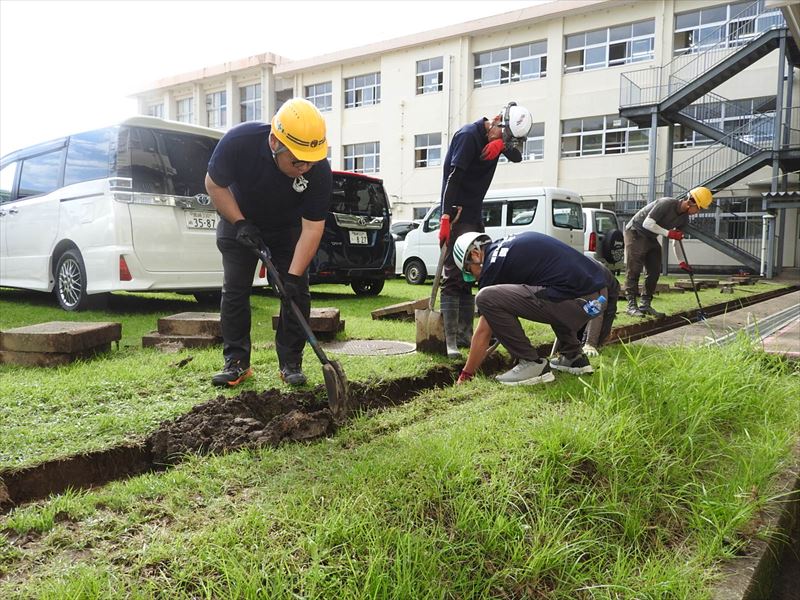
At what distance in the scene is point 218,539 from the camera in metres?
1.72

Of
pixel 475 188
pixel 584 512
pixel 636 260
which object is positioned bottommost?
pixel 584 512

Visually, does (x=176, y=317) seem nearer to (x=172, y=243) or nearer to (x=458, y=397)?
(x=172, y=243)

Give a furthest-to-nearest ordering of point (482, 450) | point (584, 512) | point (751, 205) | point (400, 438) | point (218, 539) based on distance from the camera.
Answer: point (751, 205) → point (400, 438) → point (482, 450) → point (584, 512) → point (218, 539)

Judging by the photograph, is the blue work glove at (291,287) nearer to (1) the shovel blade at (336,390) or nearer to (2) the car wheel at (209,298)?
(1) the shovel blade at (336,390)

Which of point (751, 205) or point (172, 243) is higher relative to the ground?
point (751, 205)

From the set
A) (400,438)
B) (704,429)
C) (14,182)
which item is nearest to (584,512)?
(400,438)

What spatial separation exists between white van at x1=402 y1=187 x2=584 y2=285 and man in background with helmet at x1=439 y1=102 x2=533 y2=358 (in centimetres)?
717

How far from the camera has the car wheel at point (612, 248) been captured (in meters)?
14.1

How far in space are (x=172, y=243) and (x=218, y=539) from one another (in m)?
5.21

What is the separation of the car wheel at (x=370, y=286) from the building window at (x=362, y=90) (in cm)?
1948

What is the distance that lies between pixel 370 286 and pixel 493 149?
19.3ft

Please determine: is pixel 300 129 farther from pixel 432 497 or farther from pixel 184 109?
pixel 184 109

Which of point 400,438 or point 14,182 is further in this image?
point 14,182

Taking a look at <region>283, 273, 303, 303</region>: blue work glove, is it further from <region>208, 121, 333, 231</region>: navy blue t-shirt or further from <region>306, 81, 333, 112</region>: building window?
<region>306, 81, 333, 112</region>: building window
